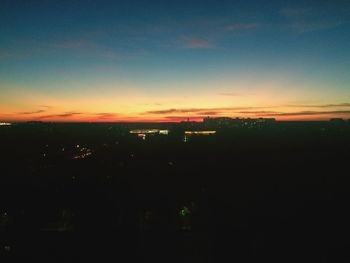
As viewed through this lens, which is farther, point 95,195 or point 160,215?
point 95,195

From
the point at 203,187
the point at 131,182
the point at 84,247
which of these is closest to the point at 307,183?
the point at 203,187

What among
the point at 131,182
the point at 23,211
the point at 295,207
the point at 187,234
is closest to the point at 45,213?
the point at 23,211

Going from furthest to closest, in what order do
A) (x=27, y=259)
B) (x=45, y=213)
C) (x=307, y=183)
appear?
(x=307, y=183)
(x=45, y=213)
(x=27, y=259)

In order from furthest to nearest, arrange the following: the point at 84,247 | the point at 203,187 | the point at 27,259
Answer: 1. the point at 203,187
2. the point at 84,247
3. the point at 27,259

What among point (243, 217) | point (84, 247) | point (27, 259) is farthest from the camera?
point (243, 217)

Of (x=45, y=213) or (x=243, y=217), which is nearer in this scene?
(x=243, y=217)

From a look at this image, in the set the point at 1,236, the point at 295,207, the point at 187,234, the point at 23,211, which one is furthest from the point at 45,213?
the point at 295,207

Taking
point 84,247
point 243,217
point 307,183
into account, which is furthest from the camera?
point 307,183

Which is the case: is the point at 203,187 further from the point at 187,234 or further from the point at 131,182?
the point at 187,234

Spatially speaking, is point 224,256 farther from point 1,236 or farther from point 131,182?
point 131,182
